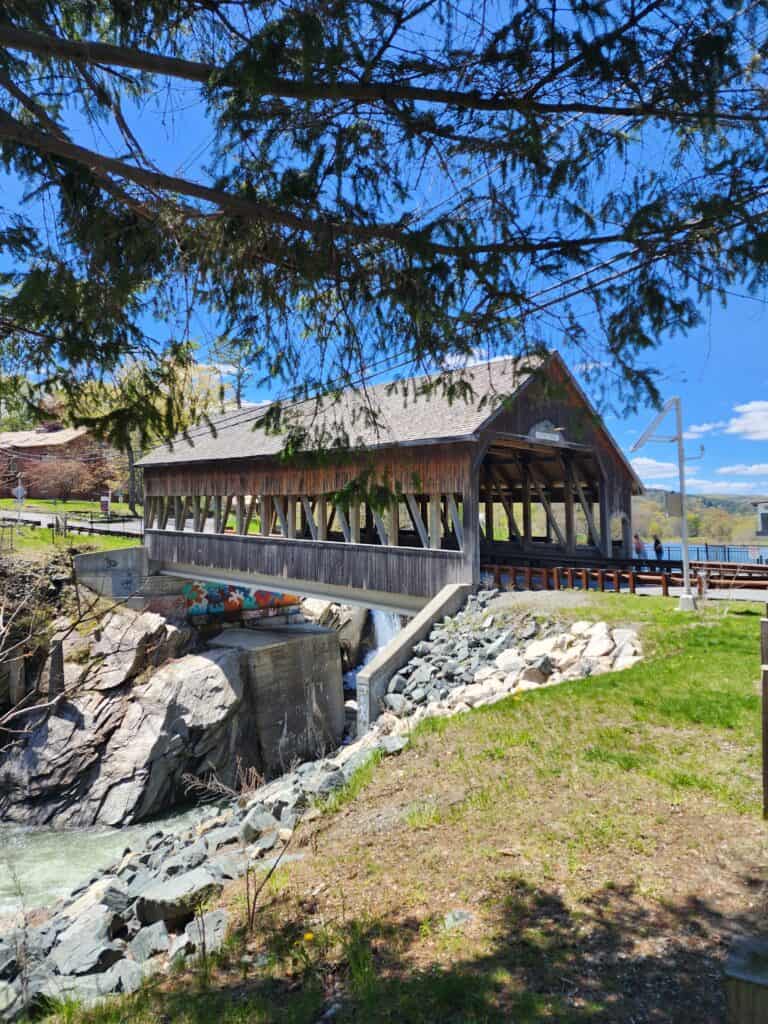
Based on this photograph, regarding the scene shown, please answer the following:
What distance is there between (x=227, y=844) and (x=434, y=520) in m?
8.06

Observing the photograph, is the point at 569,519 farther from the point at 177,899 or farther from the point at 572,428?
the point at 177,899

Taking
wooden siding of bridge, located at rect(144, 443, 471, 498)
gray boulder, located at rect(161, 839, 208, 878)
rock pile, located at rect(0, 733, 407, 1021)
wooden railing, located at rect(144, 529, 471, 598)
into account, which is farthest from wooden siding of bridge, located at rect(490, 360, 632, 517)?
gray boulder, located at rect(161, 839, 208, 878)

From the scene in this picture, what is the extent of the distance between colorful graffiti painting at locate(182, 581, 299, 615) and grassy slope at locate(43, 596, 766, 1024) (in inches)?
606

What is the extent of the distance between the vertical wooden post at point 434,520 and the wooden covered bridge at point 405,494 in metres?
0.03

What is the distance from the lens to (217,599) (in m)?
21.7

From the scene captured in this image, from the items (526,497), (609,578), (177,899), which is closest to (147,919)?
(177,899)

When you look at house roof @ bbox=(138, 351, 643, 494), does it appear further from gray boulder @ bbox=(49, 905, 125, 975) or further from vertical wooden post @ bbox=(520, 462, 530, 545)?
gray boulder @ bbox=(49, 905, 125, 975)

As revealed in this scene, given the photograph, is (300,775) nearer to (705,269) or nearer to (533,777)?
(533,777)

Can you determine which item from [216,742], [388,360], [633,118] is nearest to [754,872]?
[388,360]

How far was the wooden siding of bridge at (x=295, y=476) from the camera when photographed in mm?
12469

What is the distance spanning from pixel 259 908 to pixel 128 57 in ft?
17.3

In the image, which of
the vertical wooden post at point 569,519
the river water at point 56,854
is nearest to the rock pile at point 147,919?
the river water at point 56,854

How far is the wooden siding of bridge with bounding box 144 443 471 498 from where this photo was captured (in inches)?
491

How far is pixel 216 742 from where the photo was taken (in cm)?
1614
